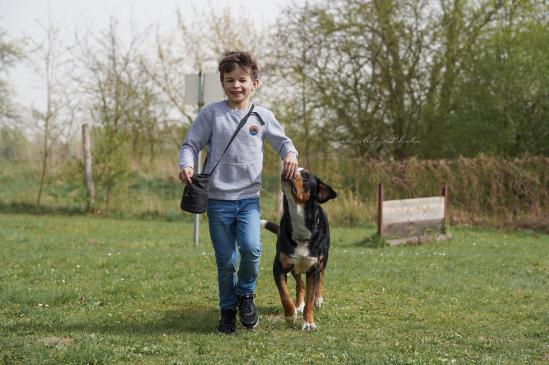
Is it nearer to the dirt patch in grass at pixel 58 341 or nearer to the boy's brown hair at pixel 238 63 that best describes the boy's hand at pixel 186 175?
the boy's brown hair at pixel 238 63

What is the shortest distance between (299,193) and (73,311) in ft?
7.77

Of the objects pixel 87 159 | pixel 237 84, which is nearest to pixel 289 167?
pixel 237 84

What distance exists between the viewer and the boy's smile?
17.1 ft

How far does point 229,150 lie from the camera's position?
5.24 meters

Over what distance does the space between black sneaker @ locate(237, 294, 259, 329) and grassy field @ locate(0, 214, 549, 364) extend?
0.22ft

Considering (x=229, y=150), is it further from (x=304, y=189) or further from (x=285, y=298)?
(x=285, y=298)

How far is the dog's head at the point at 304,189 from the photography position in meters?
5.24

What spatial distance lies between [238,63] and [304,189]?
1.11m

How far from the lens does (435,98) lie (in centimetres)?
2002

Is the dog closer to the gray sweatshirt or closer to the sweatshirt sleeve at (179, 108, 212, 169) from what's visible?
the gray sweatshirt

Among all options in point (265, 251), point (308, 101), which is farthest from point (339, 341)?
point (308, 101)

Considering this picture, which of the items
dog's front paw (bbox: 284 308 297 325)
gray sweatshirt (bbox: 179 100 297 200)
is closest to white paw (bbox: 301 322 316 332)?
dog's front paw (bbox: 284 308 297 325)

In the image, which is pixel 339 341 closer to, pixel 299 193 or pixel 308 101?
pixel 299 193

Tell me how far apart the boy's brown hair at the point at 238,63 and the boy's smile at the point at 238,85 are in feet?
0.10
